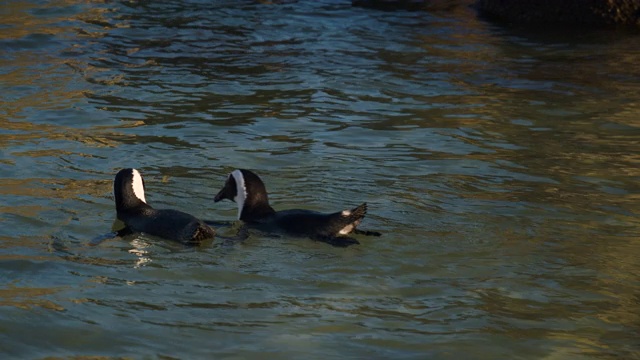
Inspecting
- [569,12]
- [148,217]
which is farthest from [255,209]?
[569,12]

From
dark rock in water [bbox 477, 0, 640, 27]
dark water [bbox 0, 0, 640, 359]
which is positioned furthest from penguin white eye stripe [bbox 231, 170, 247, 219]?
dark rock in water [bbox 477, 0, 640, 27]

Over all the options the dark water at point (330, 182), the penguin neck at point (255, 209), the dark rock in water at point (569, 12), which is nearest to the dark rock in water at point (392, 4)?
the dark water at point (330, 182)

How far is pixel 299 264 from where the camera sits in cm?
816

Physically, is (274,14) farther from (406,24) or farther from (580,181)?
(580,181)

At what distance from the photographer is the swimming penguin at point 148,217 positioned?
8586 mm

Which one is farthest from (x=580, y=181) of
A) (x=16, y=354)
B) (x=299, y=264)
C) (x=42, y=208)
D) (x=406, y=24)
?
(x=406, y=24)

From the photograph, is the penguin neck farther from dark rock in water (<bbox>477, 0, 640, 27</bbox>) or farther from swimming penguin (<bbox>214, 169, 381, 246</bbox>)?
dark rock in water (<bbox>477, 0, 640, 27</bbox>)

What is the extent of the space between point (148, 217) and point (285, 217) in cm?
114

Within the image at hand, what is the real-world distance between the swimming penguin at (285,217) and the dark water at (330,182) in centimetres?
15

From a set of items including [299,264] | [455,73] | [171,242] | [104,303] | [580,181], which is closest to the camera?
[104,303]

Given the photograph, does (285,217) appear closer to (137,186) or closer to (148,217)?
(148,217)

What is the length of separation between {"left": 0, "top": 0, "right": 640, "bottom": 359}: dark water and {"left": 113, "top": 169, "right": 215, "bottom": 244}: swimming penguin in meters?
0.13

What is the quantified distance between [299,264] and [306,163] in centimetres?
300

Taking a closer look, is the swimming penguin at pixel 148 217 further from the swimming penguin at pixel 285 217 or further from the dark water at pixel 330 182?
the swimming penguin at pixel 285 217
